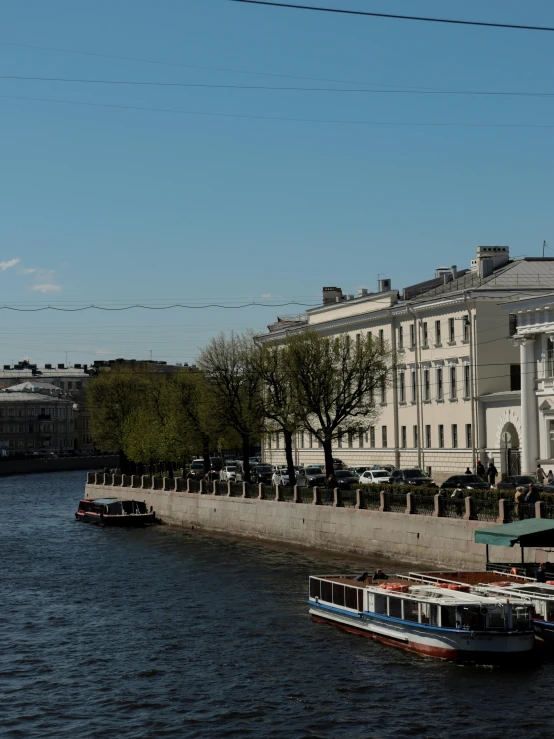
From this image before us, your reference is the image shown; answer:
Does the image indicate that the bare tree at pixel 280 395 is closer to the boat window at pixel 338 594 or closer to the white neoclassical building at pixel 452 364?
the white neoclassical building at pixel 452 364

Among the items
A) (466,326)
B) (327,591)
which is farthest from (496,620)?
(466,326)

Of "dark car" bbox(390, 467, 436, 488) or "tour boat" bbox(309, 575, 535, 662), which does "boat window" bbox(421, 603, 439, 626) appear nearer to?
"tour boat" bbox(309, 575, 535, 662)

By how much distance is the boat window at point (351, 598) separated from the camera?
112 ft

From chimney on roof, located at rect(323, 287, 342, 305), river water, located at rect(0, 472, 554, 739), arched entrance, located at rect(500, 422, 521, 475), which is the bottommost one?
river water, located at rect(0, 472, 554, 739)

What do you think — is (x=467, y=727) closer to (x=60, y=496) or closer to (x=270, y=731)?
(x=270, y=731)

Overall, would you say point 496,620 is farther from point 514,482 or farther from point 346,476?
point 346,476

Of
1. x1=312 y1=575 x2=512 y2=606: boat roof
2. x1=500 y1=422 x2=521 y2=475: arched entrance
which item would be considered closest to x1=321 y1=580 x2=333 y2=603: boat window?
x1=312 y1=575 x2=512 y2=606: boat roof

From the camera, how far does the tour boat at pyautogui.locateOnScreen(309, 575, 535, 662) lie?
2925 centimetres

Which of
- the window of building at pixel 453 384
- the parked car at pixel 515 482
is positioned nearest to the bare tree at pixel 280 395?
the window of building at pixel 453 384

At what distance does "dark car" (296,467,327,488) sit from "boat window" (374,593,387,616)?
28.4m

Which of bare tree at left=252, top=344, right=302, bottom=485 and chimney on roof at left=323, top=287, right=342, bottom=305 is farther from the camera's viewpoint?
chimney on roof at left=323, top=287, right=342, bottom=305

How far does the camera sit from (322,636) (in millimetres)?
33938

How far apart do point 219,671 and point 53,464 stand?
138025 millimetres

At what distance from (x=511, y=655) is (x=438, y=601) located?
82.4 inches
